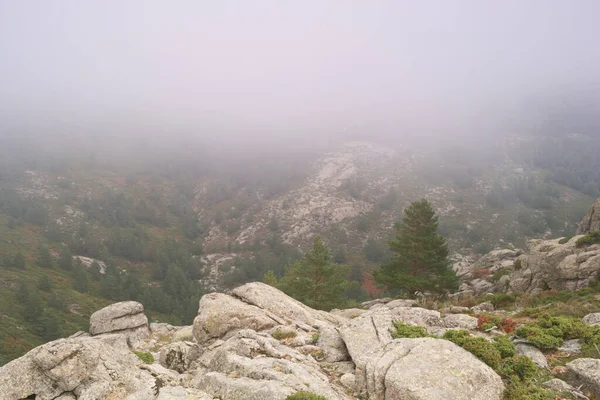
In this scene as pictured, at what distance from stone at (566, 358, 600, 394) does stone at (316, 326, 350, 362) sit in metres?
8.66

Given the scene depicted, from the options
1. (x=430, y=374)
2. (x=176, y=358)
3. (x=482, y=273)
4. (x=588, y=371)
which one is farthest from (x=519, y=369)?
(x=482, y=273)

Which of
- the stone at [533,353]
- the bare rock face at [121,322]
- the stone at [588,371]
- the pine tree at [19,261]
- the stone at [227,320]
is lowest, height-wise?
the pine tree at [19,261]

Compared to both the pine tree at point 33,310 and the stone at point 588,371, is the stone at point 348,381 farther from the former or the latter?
the pine tree at point 33,310

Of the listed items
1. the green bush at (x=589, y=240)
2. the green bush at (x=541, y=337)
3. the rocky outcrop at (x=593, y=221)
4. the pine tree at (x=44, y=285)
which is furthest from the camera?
the pine tree at (x=44, y=285)

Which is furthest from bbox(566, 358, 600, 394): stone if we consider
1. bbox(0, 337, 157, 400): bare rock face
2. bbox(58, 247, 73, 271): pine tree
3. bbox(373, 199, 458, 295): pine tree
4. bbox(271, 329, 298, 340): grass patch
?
bbox(58, 247, 73, 271): pine tree

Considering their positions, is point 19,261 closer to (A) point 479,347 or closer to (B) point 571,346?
(A) point 479,347

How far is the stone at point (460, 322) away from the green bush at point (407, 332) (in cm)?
410

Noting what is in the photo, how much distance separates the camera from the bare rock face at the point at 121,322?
102 feet

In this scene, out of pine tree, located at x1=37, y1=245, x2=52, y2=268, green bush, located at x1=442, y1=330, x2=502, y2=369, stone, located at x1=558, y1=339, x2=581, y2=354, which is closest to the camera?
green bush, located at x1=442, y1=330, x2=502, y2=369

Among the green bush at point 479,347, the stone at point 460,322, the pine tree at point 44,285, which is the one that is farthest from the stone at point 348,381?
the pine tree at point 44,285

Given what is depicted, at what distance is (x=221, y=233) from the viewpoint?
15862 centimetres

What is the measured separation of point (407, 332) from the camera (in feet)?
50.1

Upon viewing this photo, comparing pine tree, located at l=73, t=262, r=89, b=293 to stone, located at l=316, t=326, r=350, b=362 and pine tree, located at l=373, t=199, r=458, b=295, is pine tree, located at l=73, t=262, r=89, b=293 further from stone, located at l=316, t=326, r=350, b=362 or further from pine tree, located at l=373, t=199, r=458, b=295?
stone, located at l=316, t=326, r=350, b=362

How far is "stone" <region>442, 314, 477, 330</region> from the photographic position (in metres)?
18.3
